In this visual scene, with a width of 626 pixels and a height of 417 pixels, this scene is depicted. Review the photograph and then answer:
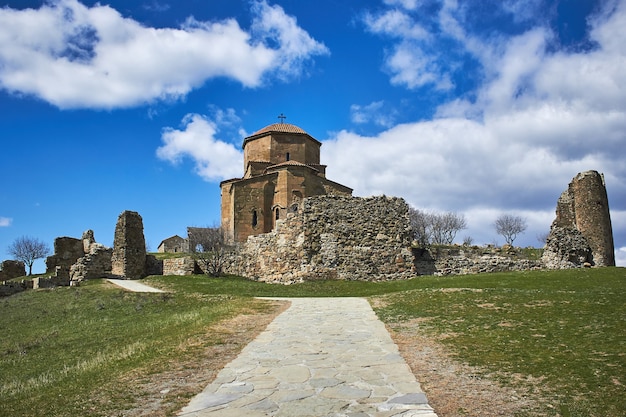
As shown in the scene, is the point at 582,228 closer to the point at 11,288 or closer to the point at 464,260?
the point at 464,260

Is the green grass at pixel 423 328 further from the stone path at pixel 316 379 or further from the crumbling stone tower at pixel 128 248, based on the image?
the crumbling stone tower at pixel 128 248

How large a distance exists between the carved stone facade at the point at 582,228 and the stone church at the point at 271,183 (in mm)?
22538

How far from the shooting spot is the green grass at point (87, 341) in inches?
264

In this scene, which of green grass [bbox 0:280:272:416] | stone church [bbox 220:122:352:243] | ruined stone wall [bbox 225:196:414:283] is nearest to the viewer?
green grass [bbox 0:280:272:416]

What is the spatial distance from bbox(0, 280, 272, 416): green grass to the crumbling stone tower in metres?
6.32

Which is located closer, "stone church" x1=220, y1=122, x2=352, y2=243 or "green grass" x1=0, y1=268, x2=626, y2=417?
"green grass" x1=0, y1=268, x2=626, y2=417

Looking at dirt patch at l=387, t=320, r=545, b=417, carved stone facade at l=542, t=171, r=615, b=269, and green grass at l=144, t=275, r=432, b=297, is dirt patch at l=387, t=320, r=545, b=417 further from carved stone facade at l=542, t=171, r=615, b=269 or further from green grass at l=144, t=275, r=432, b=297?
carved stone facade at l=542, t=171, r=615, b=269

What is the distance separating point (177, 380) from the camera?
693 cm

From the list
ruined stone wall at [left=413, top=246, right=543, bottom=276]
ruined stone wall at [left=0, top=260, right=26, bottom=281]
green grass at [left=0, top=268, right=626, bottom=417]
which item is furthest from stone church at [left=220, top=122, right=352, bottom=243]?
green grass at [left=0, top=268, right=626, bottom=417]

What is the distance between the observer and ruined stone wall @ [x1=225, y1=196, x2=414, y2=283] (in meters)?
24.4

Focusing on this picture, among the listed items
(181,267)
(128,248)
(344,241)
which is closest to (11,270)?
(128,248)

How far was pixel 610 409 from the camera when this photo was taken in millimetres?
5281

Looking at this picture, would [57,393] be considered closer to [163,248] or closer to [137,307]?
[137,307]

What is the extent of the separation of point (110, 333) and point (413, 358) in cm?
897
